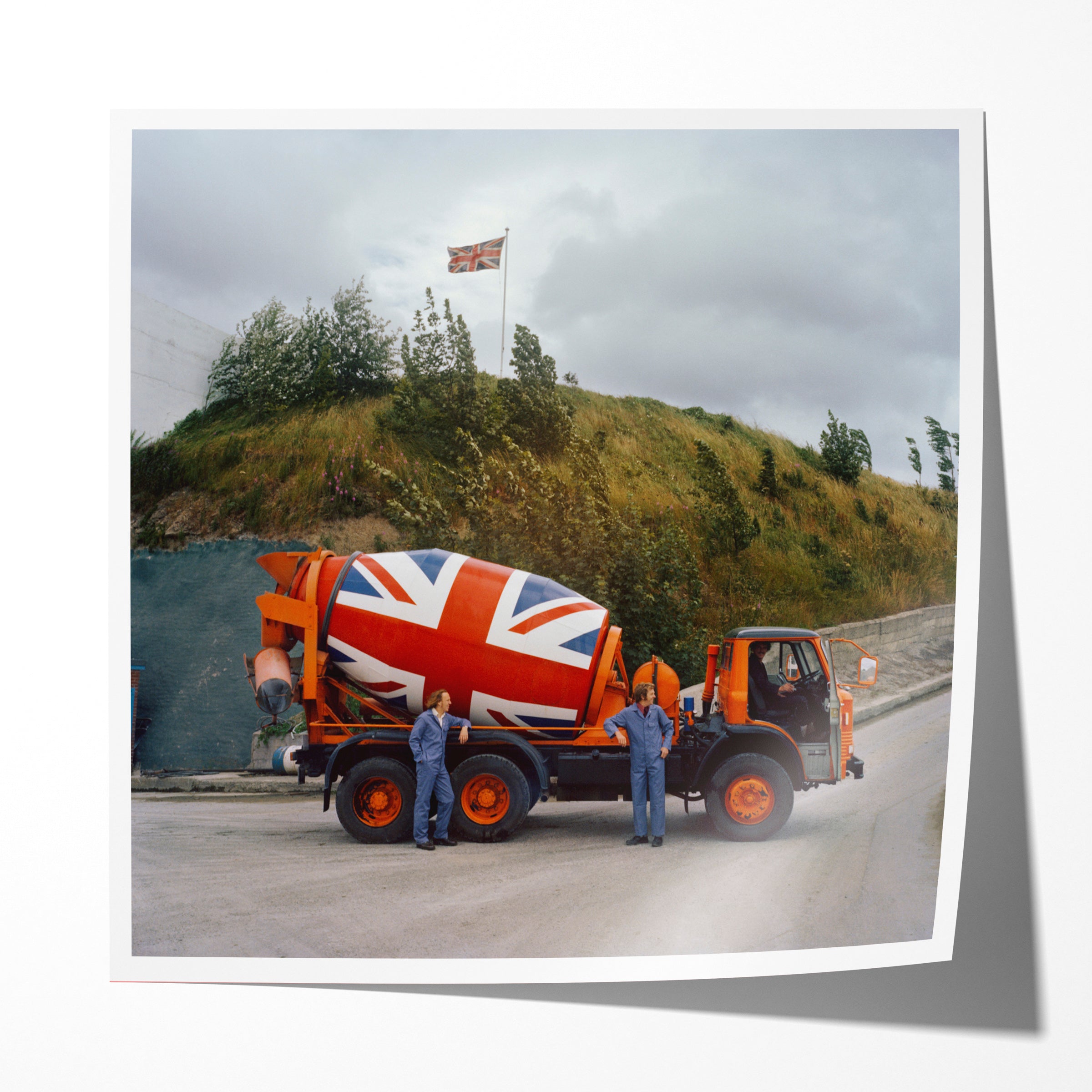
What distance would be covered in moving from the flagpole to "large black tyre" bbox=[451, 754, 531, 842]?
322cm

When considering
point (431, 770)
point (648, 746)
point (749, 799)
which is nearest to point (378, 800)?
point (431, 770)

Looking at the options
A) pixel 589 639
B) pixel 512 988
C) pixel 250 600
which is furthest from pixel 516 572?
pixel 512 988

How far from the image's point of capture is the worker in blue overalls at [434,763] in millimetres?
6125

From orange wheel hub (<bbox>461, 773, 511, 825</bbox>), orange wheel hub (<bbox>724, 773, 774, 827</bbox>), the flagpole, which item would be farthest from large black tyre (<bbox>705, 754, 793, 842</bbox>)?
the flagpole

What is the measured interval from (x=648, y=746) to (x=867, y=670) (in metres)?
1.76

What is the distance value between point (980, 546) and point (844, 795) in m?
2.35

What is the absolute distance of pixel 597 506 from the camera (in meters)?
6.79

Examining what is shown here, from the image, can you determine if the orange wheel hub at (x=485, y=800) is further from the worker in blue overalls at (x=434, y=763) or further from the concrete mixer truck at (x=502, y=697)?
the worker in blue overalls at (x=434, y=763)

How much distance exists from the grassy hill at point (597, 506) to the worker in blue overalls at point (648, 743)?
644 mm

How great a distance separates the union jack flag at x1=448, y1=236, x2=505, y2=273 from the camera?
5957mm

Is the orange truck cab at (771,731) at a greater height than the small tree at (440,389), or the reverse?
the small tree at (440,389)

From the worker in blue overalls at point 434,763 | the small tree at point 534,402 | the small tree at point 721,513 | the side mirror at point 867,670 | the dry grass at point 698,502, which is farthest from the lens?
the small tree at point 721,513

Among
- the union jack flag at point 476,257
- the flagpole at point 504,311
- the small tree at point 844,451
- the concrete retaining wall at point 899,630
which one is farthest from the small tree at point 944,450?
the union jack flag at point 476,257

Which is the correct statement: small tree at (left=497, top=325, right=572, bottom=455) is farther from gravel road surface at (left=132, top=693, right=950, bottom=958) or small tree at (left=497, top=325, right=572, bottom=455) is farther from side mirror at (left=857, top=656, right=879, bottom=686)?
gravel road surface at (left=132, top=693, right=950, bottom=958)
